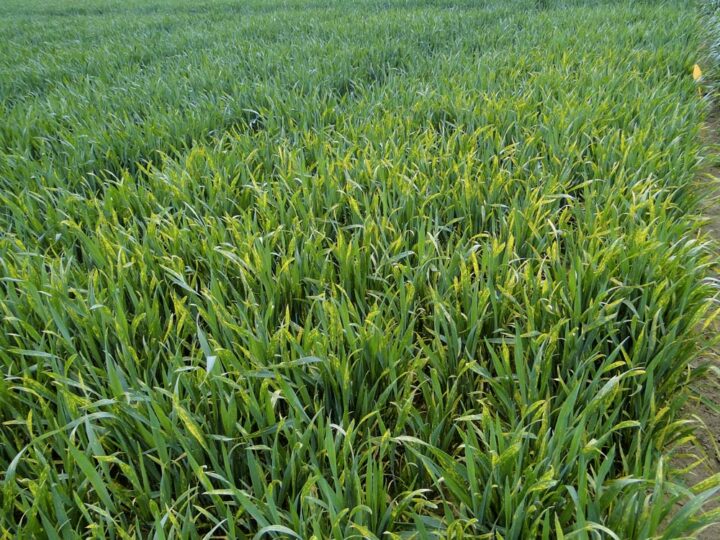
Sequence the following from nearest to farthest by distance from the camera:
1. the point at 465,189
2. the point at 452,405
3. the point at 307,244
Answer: the point at 452,405 < the point at 307,244 < the point at 465,189

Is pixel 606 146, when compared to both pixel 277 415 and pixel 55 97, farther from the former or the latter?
pixel 55 97

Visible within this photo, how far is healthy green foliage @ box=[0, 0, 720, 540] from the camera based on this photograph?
940mm

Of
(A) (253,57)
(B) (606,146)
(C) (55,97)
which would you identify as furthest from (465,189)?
(A) (253,57)

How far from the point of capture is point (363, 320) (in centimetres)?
148

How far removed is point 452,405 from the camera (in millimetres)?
1190

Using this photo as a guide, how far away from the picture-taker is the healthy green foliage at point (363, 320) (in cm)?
94

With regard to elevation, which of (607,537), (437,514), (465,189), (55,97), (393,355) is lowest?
(437,514)

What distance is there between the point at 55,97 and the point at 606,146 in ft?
11.9

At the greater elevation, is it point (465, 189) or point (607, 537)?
point (465, 189)

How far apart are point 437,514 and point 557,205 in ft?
4.20

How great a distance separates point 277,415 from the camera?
119cm

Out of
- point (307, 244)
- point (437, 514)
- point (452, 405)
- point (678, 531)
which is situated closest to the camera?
point (678, 531)

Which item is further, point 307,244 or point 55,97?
point 55,97

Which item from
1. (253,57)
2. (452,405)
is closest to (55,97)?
(253,57)
